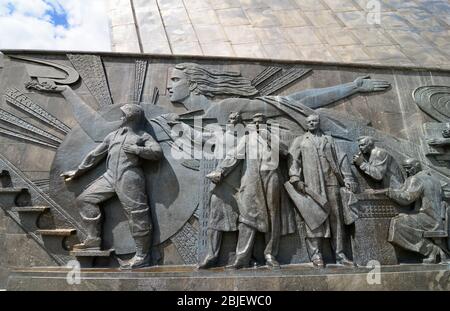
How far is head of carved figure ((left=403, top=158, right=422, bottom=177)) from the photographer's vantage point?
555 cm

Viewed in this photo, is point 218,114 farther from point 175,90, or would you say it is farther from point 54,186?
point 54,186

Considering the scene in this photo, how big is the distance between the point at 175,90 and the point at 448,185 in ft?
16.0

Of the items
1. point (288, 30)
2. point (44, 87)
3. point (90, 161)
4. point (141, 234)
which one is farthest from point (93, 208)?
point (288, 30)

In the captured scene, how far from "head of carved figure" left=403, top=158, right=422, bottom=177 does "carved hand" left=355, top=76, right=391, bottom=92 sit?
1459mm

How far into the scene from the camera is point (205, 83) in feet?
19.0

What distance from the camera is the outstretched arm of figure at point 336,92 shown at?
589 centimetres

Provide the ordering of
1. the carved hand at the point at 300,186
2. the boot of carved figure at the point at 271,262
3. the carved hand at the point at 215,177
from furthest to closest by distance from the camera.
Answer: the carved hand at the point at 300,186 < the carved hand at the point at 215,177 < the boot of carved figure at the point at 271,262

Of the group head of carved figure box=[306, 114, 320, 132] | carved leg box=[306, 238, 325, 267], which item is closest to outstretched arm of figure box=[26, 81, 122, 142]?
head of carved figure box=[306, 114, 320, 132]

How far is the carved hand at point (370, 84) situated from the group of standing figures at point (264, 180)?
1056mm

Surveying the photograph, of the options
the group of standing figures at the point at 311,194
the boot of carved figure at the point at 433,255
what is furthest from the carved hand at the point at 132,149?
the boot of carved figure at the point at 433,255

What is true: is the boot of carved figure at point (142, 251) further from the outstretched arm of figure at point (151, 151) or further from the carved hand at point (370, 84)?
the carved hand at point (370, 84)

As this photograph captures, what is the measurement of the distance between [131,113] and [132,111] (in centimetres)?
4

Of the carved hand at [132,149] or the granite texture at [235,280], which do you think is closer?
the granite texture at [235,280]

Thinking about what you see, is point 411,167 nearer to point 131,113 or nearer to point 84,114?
point 131,113
